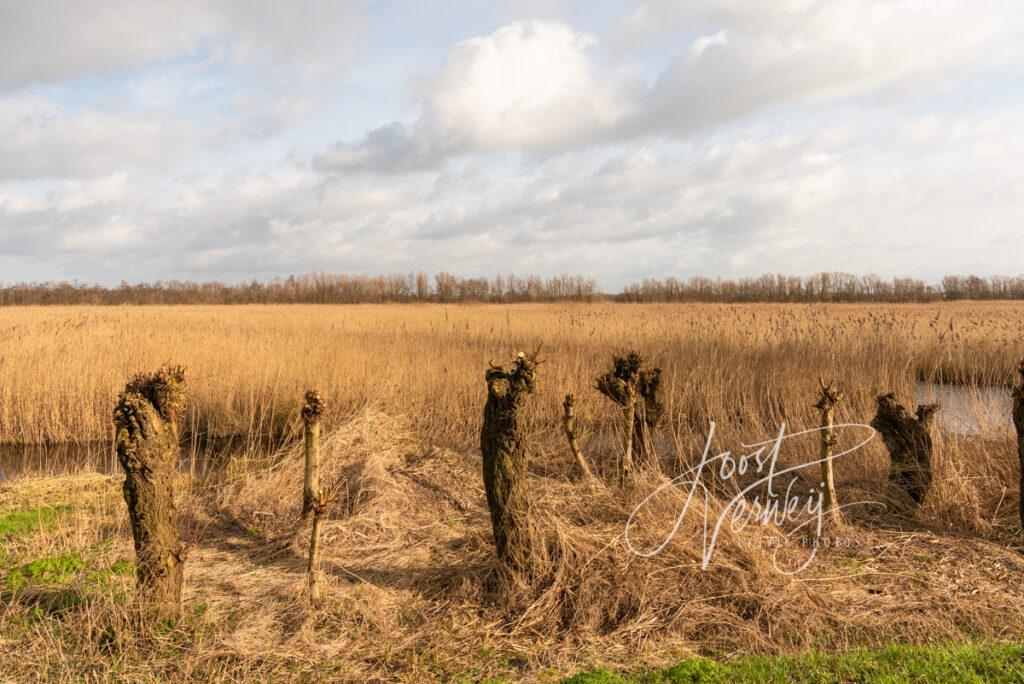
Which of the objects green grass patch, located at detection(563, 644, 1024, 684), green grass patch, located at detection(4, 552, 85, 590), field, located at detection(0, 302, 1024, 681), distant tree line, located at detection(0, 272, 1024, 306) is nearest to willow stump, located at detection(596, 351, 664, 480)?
field, located at detection(0, 302, 1024, 681)

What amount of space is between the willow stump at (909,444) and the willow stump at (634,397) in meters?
1.91

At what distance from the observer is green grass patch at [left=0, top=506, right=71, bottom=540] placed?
17.0 feet

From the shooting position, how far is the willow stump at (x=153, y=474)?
11.6 ft

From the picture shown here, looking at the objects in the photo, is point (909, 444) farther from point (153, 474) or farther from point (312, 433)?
point (153, 474)

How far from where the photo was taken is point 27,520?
5.53 meters

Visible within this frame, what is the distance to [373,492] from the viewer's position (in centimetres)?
557

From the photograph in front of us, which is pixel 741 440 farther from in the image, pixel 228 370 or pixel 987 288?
pixel 987 288

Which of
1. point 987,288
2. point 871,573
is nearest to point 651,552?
point 871,573

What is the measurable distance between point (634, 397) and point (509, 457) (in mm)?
2107

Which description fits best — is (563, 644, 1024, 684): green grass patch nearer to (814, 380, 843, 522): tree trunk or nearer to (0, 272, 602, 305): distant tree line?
(814, 380, 843, 522): tree trunk

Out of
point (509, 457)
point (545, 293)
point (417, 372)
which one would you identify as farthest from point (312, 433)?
point (545, 293)

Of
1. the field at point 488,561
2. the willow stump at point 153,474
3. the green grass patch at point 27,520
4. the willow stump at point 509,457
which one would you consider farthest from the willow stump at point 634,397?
the green grass patch at point 27,520

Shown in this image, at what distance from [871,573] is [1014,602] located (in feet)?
2.44

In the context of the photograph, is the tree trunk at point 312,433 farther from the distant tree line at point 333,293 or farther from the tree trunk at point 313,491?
the distant tree line at point 333,293
